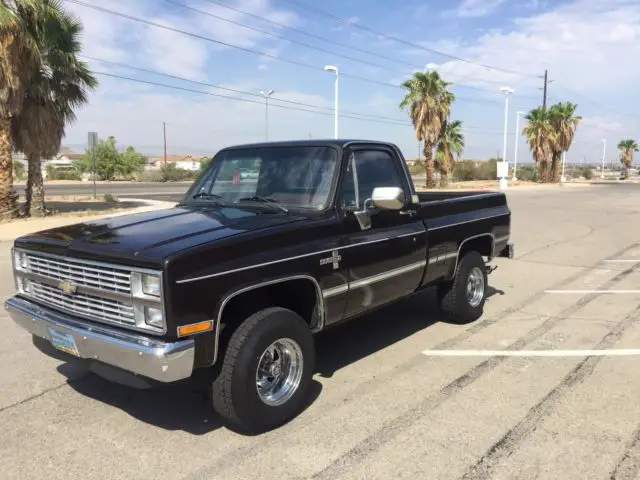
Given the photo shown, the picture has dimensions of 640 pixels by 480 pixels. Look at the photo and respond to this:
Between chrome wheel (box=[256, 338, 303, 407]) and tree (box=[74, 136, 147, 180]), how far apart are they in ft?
205

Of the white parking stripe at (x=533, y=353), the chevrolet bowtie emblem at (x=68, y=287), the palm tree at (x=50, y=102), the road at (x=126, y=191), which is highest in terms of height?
the palm tree at (x=50, y=102)

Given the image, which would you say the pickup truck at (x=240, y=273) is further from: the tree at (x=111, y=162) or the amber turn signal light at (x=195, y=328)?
the tree at (x=111, y=162)

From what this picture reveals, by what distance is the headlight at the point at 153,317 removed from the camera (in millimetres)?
3182

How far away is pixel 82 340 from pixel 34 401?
1.15m

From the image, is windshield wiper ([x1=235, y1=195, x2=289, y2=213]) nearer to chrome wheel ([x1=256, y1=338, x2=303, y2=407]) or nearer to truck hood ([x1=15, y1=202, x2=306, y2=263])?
truck hood ([x1=15, y1=202, x2=306, y2=263])

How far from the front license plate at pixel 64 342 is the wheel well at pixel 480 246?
12.9 ft

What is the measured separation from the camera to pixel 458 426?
3746 mm

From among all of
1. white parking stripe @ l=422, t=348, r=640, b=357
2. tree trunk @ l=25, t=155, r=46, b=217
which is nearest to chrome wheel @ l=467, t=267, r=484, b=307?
white parking stripe @ l=422, t=348, r=640, b=357

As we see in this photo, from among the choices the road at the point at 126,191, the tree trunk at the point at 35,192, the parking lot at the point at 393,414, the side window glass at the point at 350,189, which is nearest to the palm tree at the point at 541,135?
the road at the point at 126,191

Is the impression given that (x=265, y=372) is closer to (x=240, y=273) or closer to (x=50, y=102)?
(x=240, y=273)

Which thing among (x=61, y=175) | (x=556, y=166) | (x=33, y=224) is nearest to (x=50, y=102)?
(x=33, y=224)

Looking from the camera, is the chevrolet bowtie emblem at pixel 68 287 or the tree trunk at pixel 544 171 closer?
the chevrolet bowtie emblem at pixel 68 287

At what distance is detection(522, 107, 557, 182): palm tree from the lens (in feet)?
175

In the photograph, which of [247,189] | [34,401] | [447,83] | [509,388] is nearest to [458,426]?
[509,388]
